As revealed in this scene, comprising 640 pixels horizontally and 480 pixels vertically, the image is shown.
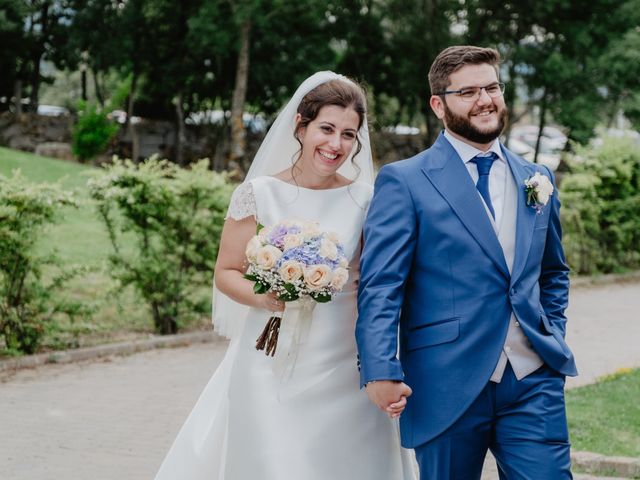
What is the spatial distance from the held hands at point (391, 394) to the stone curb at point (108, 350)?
591 cm

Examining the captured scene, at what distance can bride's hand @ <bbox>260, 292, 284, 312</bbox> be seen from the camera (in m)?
4.11

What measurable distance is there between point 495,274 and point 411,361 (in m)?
0.46

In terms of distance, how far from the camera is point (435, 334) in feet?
12.2

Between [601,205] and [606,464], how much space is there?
9.98m

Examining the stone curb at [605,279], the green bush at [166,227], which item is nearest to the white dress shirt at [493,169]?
the green bush at [166,227]

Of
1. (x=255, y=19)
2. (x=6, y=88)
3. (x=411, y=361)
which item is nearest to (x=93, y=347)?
(x=411, y=361)

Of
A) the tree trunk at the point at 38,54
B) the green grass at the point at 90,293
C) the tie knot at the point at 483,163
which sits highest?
the tree trunk at the point at 38,54

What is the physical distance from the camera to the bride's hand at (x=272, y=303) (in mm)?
4109

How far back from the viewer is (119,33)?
86.7ft

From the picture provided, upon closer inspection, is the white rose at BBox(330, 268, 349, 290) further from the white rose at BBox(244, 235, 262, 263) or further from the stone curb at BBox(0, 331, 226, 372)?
the stone curb at BBox(0, 331, 226, 372)

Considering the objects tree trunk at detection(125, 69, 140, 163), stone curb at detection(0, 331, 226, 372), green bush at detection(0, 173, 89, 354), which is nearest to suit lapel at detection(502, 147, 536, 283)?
green bush at detection(0, 173, 89, 354)

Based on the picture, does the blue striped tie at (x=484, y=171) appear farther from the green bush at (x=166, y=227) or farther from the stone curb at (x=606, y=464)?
the green bush at (x=166, y=227)

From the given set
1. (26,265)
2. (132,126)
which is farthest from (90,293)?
(132,126)

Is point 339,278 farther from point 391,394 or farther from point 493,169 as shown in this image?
point 493,169
